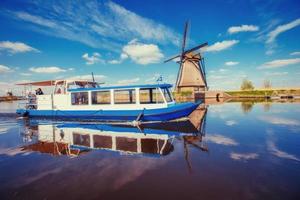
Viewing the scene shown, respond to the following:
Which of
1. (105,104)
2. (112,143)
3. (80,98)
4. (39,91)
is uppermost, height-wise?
(39,91)

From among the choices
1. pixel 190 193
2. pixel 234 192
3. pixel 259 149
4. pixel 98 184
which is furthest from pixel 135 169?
pixel 259 149

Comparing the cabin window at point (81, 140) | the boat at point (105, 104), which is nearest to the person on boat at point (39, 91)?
the boat at point (105, 104)

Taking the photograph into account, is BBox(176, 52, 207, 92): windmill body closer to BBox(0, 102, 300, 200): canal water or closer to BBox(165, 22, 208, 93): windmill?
BBox(165, 22, 208, 93): windmill

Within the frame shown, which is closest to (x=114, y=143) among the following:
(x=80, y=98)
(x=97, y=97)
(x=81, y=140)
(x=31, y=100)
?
(x=81, y=140)

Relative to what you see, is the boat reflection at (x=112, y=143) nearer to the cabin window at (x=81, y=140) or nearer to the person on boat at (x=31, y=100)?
the cabin window at (x=81, y=140)

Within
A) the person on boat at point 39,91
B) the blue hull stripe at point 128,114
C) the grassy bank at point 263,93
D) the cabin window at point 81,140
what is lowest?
the cabin window at point 81,140

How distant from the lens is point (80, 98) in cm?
2025

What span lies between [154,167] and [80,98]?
15013 mm

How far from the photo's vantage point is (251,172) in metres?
6.58

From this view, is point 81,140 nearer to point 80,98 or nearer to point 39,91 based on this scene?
point 80,98

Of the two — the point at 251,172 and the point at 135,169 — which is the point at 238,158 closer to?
the point at 251,172

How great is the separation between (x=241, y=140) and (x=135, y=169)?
6872mm

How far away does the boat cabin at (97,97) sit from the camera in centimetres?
1722

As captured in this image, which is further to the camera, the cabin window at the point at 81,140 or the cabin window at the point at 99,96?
the cabin window at the point at 99,96
